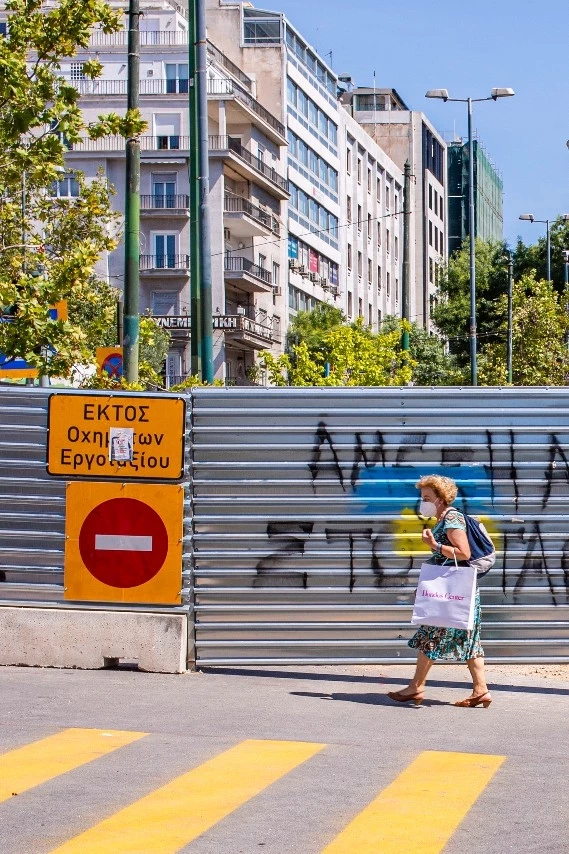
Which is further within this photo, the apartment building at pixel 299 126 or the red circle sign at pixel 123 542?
the apartment building at pixel 299 126

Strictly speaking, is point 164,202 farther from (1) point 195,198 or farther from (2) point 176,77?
(1) point 195,198

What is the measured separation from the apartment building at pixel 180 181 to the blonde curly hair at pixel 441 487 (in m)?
52.5

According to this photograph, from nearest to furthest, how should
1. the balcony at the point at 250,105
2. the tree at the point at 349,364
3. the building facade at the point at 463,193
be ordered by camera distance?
the tree at the point at 349,364, the balcony at the point at 250,105, the building facade at the point at 463,193

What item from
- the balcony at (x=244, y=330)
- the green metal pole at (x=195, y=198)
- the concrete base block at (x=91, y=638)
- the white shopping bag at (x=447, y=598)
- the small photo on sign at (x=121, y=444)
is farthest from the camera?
the balcony at (x=244, y=330)

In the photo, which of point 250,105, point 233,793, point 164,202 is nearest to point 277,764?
point 233,793

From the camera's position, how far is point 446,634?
9859 millimetres

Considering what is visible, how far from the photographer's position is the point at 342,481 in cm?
1099

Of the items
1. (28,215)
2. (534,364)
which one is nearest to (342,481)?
(28,215)

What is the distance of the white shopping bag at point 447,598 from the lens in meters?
9.74

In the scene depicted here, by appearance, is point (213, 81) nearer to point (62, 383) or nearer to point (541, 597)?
point (62, 383)

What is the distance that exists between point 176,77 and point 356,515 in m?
59.4

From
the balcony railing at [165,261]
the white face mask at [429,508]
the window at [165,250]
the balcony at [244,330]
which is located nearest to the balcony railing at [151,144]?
the window at [165,250]

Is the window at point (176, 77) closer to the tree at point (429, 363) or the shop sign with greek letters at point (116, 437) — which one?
the tree at point (429, 363)

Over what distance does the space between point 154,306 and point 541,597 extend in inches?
2204
